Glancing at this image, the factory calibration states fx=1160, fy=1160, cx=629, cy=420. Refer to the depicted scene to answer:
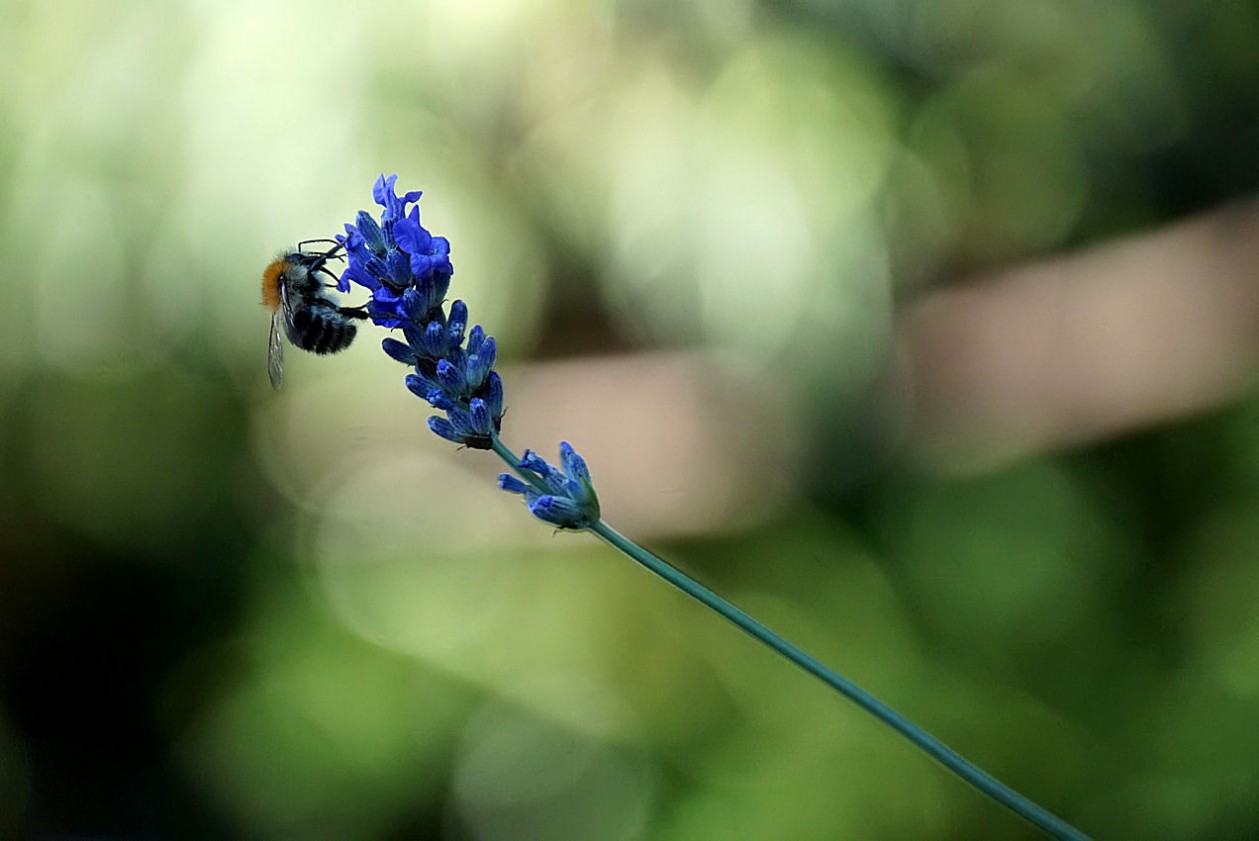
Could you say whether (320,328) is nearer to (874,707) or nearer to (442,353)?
(442,353)

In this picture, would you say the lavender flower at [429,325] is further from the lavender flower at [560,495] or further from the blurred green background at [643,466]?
the blurred green background at [643,466]

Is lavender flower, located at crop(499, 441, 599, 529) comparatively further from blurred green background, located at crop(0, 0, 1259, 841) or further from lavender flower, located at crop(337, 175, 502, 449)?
blurred green background, located at crop(0, 0, 1259, 841)

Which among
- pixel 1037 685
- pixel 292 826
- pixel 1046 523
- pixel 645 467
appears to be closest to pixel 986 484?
pixel 1046 523

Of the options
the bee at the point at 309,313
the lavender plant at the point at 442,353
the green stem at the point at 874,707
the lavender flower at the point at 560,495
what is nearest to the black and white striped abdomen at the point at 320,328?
the bee at the point at 309,313

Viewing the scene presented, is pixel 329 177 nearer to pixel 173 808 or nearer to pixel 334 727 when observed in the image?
pixel 334 727

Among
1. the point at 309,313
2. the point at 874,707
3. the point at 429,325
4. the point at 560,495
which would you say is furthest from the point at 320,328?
the point at 874,707

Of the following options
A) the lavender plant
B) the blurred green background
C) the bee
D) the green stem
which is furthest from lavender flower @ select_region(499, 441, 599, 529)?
the blurred green background
